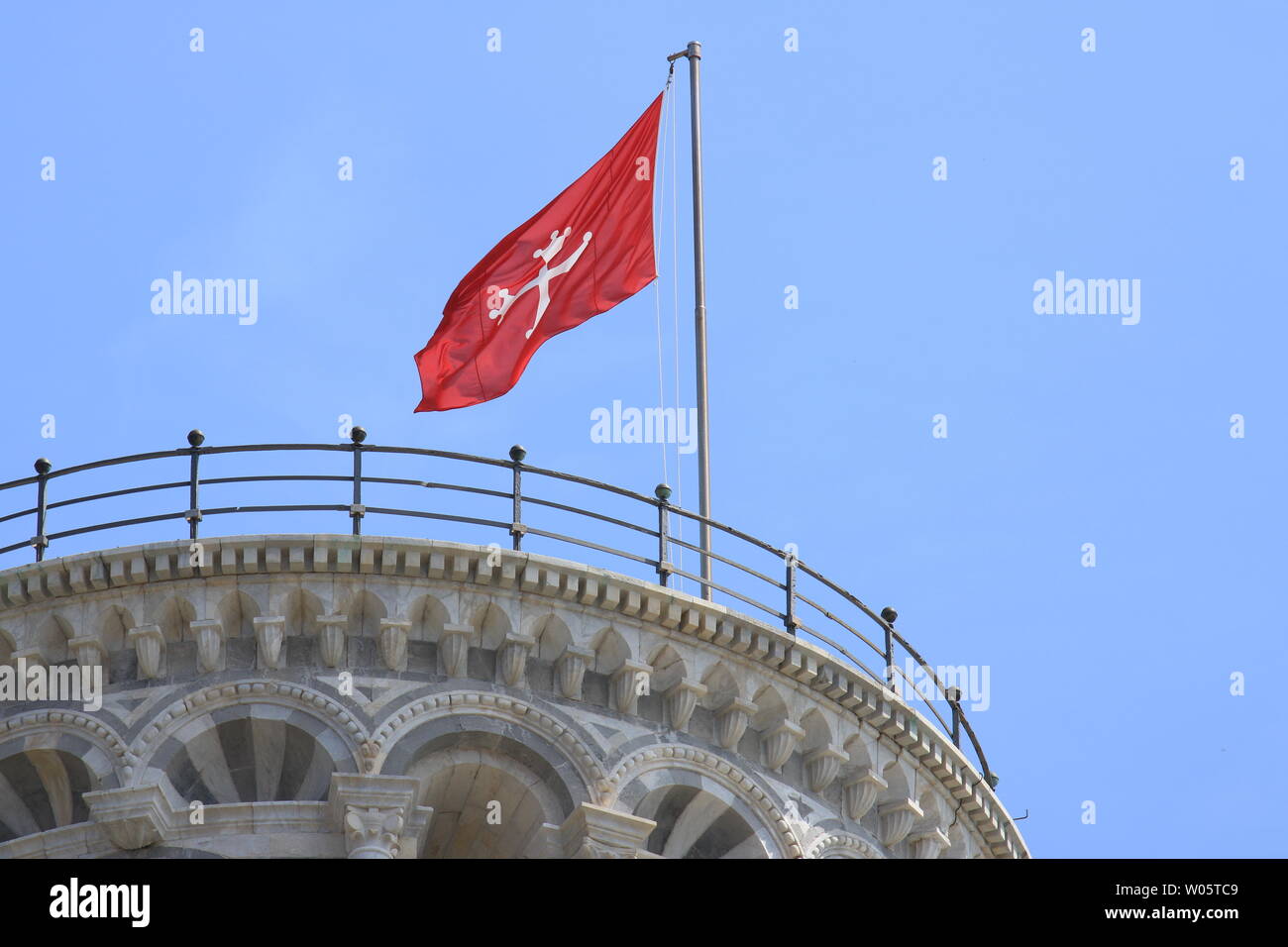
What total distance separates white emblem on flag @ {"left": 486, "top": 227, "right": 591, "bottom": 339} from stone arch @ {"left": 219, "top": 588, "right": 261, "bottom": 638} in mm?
6906

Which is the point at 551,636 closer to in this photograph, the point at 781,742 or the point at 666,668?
the point at 666,668

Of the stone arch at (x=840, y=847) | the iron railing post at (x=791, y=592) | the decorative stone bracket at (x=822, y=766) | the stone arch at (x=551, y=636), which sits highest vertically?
the iron railing post at (x=791, y=592)

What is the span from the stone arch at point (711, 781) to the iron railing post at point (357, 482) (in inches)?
169

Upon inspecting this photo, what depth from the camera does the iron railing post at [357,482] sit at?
37.1 m

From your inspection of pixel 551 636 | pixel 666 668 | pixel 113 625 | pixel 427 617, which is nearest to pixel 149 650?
pixel 113 625

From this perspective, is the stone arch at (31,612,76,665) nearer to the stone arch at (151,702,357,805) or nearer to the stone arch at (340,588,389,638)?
the stone arch at (151,702,357,805)

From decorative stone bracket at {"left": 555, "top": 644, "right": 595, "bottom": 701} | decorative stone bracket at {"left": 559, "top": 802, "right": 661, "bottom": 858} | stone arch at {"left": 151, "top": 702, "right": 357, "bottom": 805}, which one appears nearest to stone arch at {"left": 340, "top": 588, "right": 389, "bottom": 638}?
stone arch at {"left": 151, "top": 702, "right": 357, "bottom": 805}

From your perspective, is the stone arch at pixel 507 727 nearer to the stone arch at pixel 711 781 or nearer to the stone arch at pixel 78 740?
the stone arch at pixel 711 781

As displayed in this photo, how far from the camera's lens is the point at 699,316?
143 ft

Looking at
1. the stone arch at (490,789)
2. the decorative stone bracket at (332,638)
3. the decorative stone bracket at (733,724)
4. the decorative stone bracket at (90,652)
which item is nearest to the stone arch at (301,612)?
→ the decorative stone bracket at (332,638)

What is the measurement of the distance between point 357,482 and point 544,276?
6.07 meters
